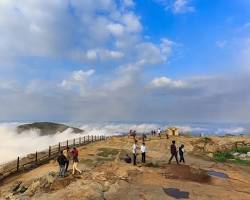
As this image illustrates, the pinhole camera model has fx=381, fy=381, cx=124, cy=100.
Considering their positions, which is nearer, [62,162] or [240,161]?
[62,162]

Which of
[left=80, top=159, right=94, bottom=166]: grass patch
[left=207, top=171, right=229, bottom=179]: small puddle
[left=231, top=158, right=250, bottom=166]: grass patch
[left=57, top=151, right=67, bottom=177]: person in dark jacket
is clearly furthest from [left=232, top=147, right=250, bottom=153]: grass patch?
[left=57, top=151, right=67, bottom=177]: person in dark jacket

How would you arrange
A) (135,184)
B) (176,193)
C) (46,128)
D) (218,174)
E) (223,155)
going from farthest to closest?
(46,128) < (223,155) < (218,174) < (135,184) < (176,193)

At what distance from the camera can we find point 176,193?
78.6 feet

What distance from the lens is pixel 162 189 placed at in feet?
80.7

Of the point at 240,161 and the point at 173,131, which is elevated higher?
the point at 173,131

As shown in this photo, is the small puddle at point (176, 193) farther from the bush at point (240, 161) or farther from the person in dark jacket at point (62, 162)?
the bush at point (240, 161)

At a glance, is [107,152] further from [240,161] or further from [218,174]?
[218,174]

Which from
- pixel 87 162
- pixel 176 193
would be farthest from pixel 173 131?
pixel 176 193

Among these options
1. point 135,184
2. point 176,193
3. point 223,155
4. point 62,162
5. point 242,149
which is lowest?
point 176,193

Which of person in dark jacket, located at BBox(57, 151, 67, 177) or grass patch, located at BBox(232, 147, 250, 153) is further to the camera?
grass patch, located at BBox(232, 147, 250, 153)

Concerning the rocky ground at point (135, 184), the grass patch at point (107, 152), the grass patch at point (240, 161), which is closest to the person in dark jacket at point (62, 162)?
the rocky ground at point (135, 184)

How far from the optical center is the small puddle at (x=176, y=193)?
23230 millimetres

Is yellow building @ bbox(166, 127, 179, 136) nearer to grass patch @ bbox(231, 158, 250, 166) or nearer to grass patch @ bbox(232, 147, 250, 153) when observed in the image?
grass patch @ bbox(232, 147, 250, 153)

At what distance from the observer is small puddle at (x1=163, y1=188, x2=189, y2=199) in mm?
23230
